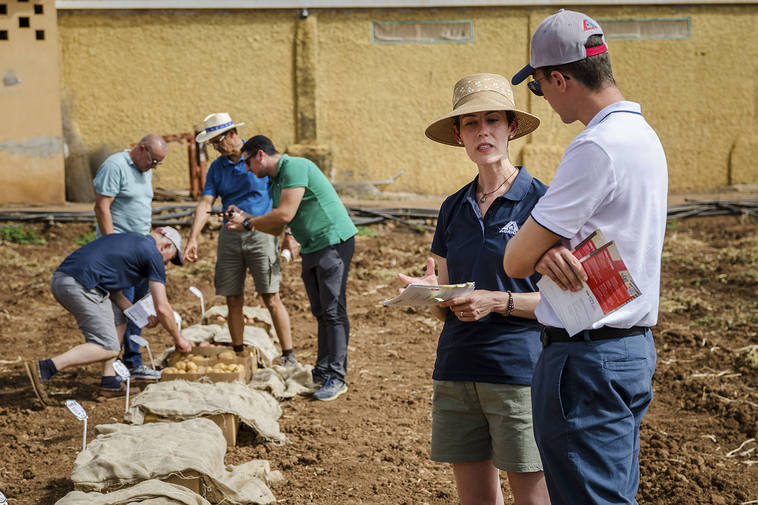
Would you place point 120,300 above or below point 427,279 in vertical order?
below

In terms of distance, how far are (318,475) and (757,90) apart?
14187mm

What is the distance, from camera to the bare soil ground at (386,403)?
183 inches

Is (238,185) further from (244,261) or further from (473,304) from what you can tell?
(473,304)

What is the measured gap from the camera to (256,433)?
5316 millimetres

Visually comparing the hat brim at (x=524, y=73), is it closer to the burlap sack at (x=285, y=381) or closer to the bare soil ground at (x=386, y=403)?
the bare soil ground at (x=386, y=403)

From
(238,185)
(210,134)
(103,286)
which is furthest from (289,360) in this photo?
(210,134)

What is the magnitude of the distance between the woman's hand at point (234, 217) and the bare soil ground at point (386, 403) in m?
1.48

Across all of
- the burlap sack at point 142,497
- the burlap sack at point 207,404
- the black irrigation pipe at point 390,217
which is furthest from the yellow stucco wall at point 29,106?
the burlap sack at point 142,497

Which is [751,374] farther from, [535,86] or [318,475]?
[535,86]

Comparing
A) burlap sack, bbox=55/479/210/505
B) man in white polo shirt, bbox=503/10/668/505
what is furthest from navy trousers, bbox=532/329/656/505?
burlap sack, bbox=55/479/210/505

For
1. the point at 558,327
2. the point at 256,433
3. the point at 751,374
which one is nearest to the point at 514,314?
the point at 558,327

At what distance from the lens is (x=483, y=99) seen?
10.4 ft

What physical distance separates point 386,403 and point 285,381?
90 centimetres

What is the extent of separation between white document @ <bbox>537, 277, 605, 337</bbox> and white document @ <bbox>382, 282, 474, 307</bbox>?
0.47 meters
